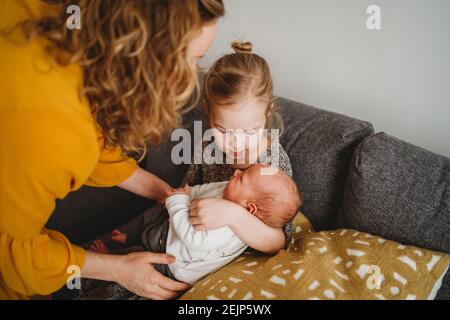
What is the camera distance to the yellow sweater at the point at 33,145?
80cm

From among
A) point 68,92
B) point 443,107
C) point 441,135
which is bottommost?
point 441,135

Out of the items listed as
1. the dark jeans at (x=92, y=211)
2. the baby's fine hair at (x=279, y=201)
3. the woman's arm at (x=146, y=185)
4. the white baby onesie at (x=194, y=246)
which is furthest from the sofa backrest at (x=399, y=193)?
the dark jeans at (x=92, y=211)

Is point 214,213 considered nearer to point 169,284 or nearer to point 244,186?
point 244,186

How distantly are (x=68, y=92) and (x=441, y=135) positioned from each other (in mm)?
1284

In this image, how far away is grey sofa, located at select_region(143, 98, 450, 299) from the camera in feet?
3.54

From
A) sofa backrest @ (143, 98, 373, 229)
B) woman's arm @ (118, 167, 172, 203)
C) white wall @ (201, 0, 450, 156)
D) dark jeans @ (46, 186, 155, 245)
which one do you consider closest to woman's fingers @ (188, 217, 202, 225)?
woman's arm @ (118, 167, 172, 203)

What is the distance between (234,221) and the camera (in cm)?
116

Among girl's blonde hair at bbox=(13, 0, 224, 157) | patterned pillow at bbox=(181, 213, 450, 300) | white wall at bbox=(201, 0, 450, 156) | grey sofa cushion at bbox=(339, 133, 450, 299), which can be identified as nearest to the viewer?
girl's blonde hair at bbox=(13, 0, 224, 157)

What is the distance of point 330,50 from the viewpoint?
1510mm

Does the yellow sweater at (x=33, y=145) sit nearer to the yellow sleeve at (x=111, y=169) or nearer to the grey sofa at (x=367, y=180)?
the yellow sleeve at (x=111, y=169)

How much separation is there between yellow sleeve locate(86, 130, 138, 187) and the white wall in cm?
81

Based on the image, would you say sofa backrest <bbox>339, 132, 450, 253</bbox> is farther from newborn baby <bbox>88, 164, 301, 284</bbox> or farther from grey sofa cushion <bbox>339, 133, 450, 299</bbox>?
newborn baby <bbox>88, 164, 301, 284</bbox>
